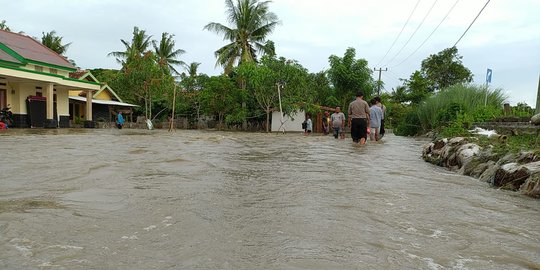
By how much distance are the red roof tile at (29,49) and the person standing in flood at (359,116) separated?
56.5 ft

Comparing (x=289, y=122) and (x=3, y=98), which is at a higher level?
(x=3, y=98)

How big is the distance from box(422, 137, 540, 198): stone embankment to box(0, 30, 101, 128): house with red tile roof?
57.7 feet

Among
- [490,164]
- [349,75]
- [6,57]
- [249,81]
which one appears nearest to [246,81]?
[249,81]

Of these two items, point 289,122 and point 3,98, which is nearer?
point 3,98

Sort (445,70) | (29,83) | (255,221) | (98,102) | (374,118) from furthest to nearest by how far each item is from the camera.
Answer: (445,70), (98,102), (29,83), (374,118), (255,221)

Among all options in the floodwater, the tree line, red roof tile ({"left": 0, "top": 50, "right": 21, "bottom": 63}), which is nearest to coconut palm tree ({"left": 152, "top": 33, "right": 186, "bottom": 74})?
the tree line

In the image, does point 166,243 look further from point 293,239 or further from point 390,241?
point 390,241

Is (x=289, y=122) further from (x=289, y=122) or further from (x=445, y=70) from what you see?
(x=445, y=70)

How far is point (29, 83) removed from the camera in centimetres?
2133

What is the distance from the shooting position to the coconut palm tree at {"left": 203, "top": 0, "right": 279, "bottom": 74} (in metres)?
29.4

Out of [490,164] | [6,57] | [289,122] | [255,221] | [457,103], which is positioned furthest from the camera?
[289,122]

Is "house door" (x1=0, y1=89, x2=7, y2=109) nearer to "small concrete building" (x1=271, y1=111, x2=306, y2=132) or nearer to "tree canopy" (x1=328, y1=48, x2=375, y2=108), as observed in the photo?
"small concrete building" (x1=271, y1=111, x2=306, y2=132)

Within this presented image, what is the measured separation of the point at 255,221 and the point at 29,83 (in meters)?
22.0

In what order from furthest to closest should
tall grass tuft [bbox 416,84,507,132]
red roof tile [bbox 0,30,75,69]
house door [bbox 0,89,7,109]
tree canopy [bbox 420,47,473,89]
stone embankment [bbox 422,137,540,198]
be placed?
1. tree canopy [bbox 420,47,473,89]
2. red roof tile [bbox 0,30,75,69]
3. house door [bbox 0,89,7,109]
4. tall grass tuft [bbox 416,84,507,132]
5. stone embankment [bbox 422,137,540,198]
